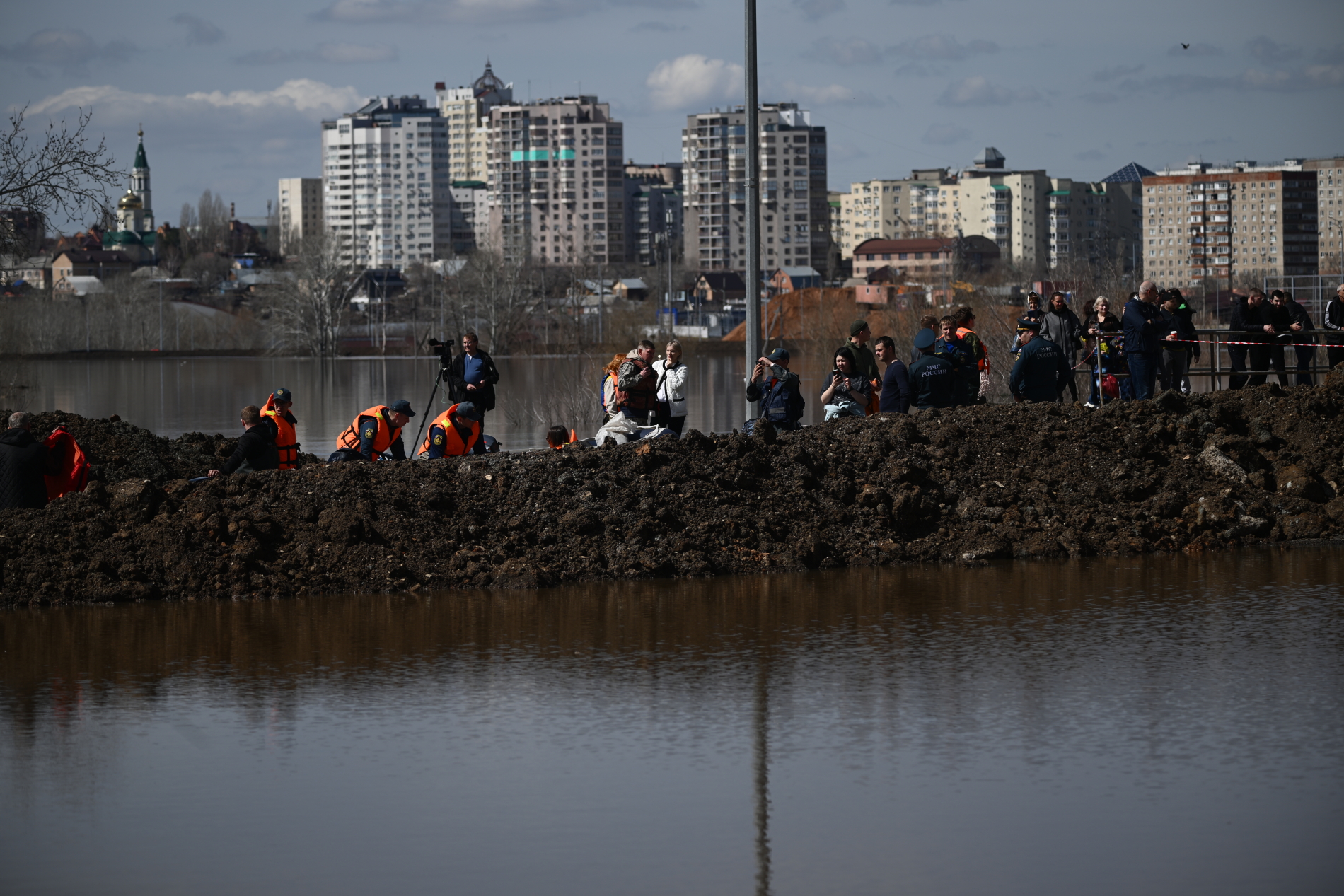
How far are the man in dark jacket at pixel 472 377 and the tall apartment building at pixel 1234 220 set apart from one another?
5951 inches

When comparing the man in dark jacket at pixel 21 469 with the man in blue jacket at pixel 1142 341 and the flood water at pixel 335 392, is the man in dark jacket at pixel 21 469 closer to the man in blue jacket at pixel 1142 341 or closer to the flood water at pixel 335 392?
the flood water at pixel 335 392

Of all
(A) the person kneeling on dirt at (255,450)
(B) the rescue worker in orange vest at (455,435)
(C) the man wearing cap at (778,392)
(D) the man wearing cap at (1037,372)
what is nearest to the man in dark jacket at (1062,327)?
(D) the man wearing cap at (1037,372)

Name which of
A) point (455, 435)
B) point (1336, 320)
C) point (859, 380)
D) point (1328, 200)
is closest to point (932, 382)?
point (859, 380)

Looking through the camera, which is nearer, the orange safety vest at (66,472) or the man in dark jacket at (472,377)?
the orange safety vest at (66,472)

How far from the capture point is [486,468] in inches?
513

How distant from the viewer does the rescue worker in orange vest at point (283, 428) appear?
14047 millimetres

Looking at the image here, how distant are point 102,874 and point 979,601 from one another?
7.07m

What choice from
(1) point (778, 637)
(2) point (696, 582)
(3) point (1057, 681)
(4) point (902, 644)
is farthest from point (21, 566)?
(3) point (1057, 681)

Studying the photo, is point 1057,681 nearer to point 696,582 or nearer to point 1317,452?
point 696,582

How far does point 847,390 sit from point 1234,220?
16999 cm

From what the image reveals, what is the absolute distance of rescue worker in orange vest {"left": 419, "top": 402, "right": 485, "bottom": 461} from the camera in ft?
47.7

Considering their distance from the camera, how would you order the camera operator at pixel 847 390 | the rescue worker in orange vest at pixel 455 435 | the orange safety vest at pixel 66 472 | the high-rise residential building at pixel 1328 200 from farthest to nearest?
the high-rise residential building at pixel 1328 200 < the camera operator at pixel 847 390 < the rescue worker in orange vest at pixel 455 435 < the orange safety vest at pixel 66 472

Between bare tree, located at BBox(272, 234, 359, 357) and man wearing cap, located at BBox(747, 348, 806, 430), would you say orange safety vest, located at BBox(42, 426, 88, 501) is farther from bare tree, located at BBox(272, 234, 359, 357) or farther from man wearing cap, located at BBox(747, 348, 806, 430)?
bare tree, located at BBox(272, 234, 359, 357)

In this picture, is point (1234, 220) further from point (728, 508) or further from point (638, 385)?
point (728, 508)
